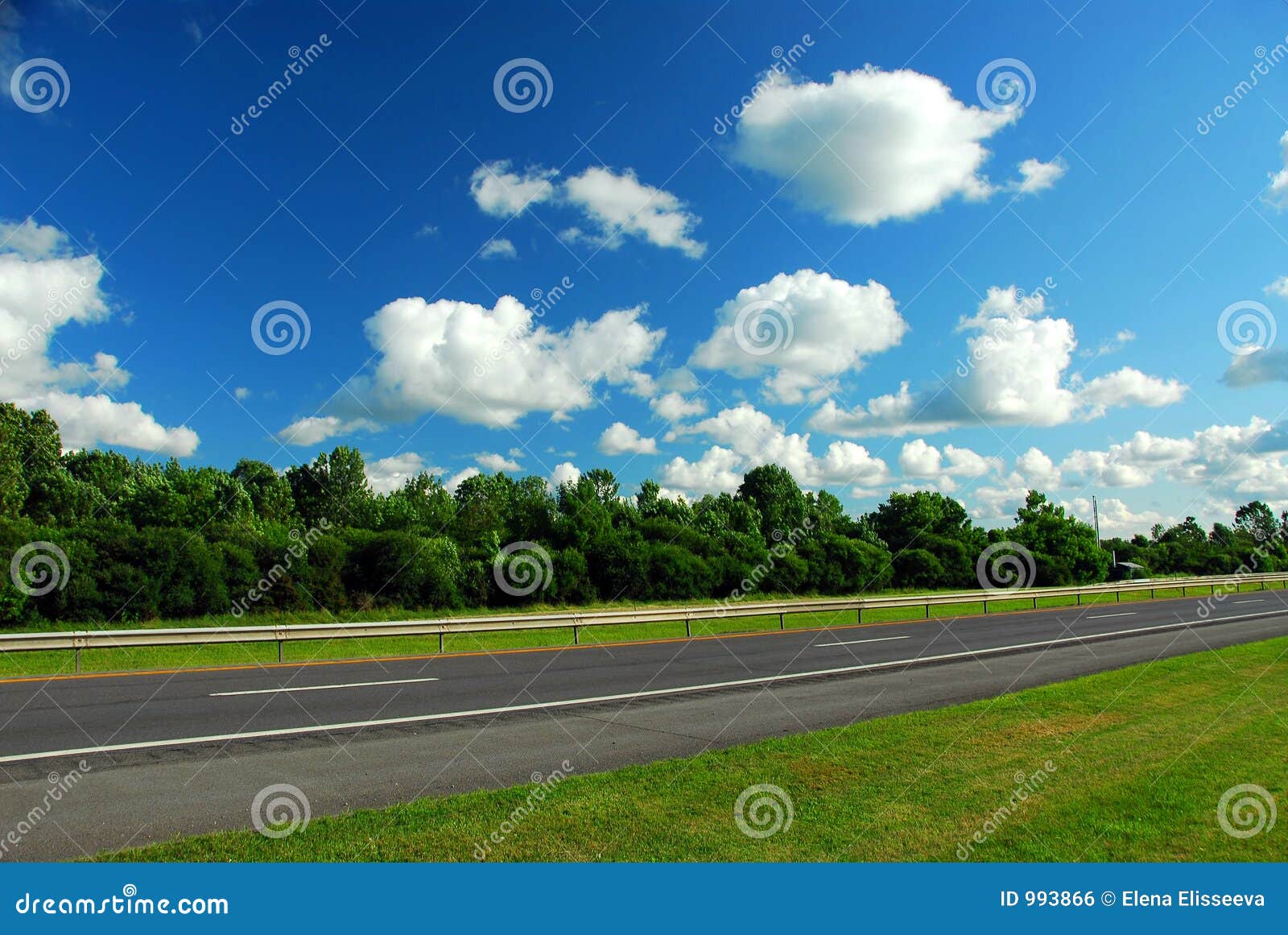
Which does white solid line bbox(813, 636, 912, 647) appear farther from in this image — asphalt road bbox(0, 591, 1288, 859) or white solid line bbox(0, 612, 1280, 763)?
white solid line bbox(0, 612, 1280, 763)

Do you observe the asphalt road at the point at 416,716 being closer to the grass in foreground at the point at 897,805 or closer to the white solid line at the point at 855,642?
the white solid line at the point at 855,642

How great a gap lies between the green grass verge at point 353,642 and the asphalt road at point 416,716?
1.56m

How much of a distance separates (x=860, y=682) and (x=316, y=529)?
1799cm

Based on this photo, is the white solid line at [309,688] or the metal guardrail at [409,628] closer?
the white solid line at [309,688]

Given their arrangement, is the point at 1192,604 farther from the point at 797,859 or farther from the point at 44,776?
the point at 44,776

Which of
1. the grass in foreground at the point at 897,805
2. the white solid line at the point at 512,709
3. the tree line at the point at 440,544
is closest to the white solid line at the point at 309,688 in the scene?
the white solid line at the point at 512,709

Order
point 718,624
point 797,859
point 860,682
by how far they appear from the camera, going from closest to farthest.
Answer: point 797,859, point 860,682, point 718,624

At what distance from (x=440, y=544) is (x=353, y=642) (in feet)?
32.9

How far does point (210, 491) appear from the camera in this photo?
2238 inches

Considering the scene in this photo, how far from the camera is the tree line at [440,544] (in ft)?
68.1

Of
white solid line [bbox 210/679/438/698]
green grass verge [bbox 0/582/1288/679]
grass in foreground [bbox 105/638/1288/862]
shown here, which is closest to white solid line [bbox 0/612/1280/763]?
white solid line [bbox 210/679/438/698]

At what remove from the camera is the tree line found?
68.1 ft

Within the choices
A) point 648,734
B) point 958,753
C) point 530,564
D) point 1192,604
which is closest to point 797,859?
point 958,753

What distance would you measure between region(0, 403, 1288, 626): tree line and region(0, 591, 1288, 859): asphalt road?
773 centimetres
